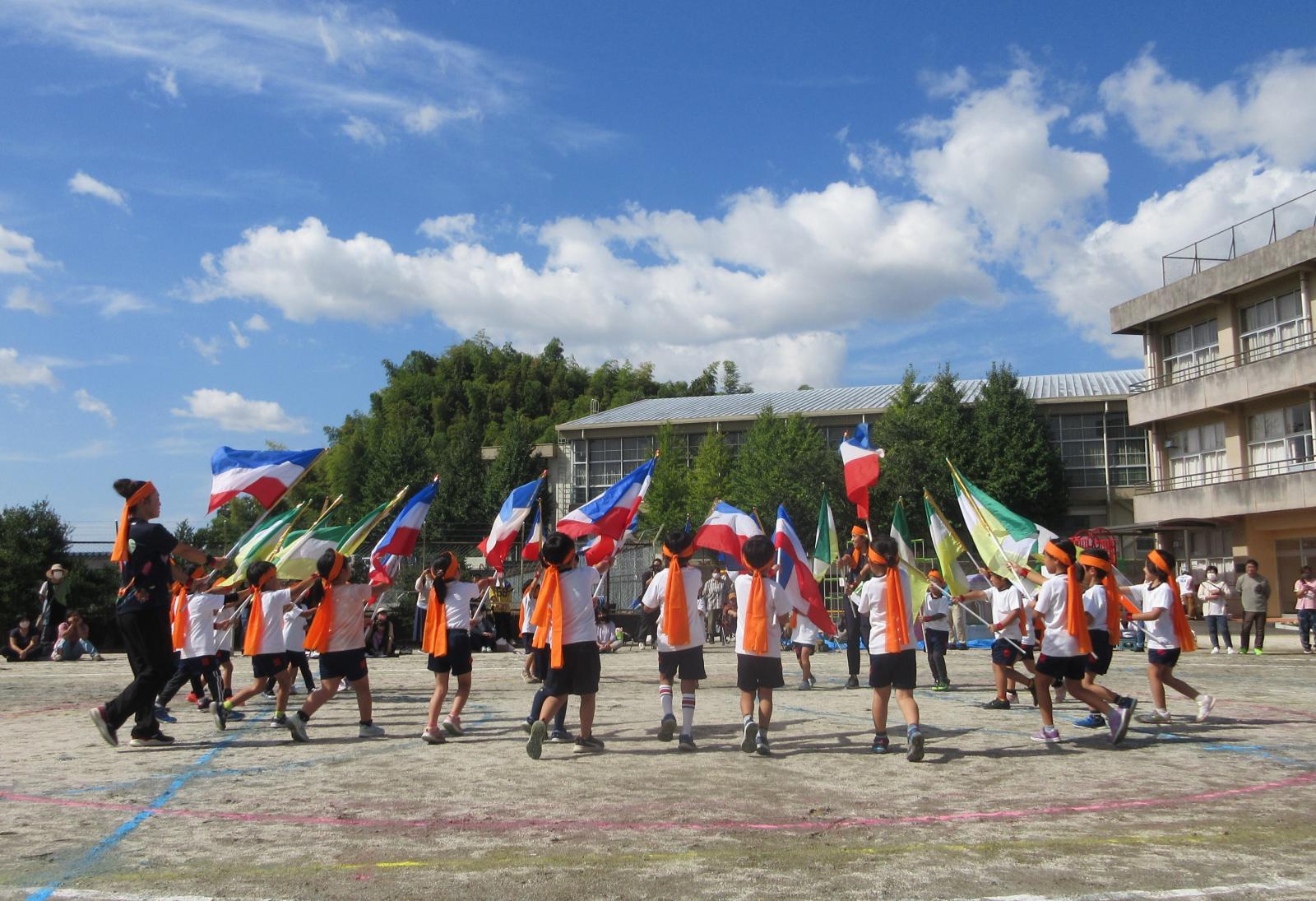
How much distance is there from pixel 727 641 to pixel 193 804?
2355 centimetres

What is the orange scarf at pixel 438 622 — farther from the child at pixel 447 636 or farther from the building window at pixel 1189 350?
the building window at pixel 1189 350

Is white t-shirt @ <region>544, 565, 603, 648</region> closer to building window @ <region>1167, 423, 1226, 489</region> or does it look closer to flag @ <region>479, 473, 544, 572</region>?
flag @ <region>479, 473, 544, 572</region>

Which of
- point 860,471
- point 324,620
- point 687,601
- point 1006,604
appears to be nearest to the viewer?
point 687,601

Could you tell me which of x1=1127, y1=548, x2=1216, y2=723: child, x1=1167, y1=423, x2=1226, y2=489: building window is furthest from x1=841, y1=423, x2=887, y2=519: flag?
x1=1167, y1=423, x2=1226, y2=489: building window

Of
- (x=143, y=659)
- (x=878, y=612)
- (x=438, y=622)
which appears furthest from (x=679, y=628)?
(x=143, y=659)

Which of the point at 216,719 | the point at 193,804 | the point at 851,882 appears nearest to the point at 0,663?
the point at 216,719

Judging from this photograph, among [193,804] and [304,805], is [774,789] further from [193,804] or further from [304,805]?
[193,804]

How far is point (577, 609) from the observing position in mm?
9508

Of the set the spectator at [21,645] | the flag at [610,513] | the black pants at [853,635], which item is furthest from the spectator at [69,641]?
the black pants at [853,635]

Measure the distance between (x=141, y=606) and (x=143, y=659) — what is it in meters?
0.49

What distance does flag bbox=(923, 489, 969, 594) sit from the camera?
1338cm

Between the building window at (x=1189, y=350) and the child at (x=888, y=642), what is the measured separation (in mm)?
32052

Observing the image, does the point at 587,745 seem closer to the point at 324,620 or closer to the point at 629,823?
the point at 324,620

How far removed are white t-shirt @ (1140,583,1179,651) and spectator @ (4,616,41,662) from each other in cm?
2421
